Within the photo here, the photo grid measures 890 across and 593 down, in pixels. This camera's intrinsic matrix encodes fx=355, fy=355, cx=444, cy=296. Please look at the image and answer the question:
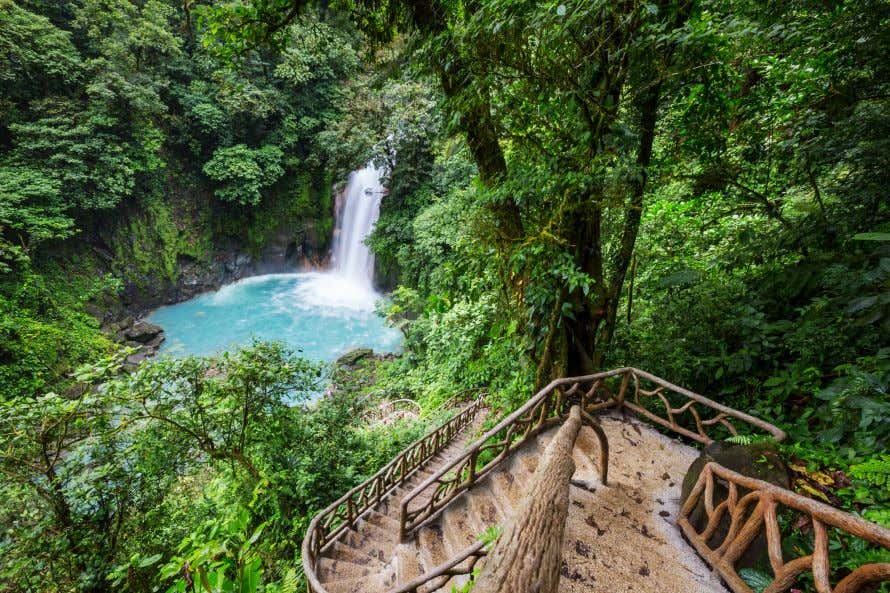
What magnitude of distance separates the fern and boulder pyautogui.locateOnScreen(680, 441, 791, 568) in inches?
14.4

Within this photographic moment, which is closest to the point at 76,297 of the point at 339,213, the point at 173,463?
the point at 339,213

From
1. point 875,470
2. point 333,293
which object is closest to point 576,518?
point 875,470

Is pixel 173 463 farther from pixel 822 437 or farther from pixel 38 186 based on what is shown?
pixel 38 186

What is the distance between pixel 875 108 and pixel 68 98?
22239 mm

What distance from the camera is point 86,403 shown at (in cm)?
462

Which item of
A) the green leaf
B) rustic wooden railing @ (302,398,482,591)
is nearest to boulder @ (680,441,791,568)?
the green leaf

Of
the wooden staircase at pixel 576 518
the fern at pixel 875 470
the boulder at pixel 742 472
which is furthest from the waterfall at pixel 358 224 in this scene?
the fern at pixel 875 470

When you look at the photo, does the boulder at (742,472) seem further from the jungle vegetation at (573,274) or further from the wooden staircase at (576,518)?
the jungle vegetation at (573,274)

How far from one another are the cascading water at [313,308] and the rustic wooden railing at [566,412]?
40.6ft

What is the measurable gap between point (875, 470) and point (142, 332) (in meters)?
20.1

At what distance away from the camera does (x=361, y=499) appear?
5.57m

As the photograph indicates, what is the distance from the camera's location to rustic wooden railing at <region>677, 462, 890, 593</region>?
168 cm

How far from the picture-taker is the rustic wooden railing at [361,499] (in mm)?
4055

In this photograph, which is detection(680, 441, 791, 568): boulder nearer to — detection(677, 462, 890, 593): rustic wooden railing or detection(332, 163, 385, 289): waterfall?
detection(677, 462, 890, 593): rustic wooden railing
